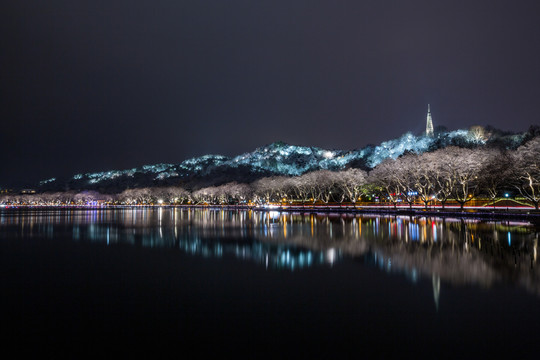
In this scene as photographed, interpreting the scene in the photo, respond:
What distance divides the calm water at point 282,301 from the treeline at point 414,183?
102ft

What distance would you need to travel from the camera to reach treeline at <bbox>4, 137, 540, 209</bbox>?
46.7 meters

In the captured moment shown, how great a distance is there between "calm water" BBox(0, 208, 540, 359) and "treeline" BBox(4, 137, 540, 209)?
31.2 m

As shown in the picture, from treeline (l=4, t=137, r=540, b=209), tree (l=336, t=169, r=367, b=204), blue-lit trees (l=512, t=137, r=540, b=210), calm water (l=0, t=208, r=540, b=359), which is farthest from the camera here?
tree (l=336, t=169, r=367, b=204)

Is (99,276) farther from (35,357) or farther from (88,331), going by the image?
(35,357)

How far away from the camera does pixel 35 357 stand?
686 cm

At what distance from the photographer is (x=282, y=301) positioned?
10062 millimetres

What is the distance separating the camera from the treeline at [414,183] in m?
46.7

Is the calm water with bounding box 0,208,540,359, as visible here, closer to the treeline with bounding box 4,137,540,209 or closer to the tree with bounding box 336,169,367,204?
the treeline with bounding box 4,137,540,209

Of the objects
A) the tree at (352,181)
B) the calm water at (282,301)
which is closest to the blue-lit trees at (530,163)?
the calm water at (282,301)

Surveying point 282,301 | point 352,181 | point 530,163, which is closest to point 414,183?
point 352,181

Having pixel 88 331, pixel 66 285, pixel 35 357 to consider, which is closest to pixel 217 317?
pixel 88 331

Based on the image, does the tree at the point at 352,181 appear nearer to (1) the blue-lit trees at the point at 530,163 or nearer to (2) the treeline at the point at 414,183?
(2) the treeline at the point at 414,183

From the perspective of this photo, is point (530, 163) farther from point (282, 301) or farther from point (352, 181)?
point (282, 301)

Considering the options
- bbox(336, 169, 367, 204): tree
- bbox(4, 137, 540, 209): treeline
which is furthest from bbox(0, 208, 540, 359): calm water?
bbox(336, 169, 367, 204): tree
